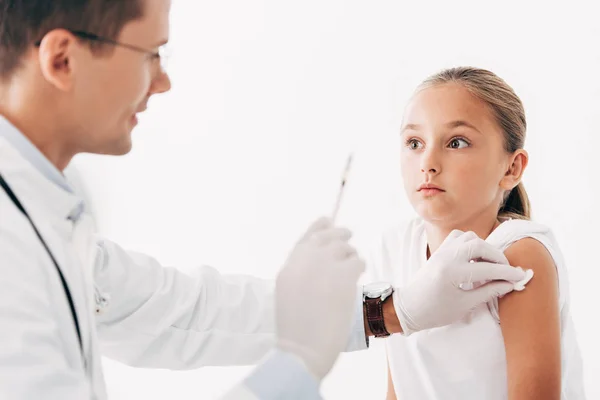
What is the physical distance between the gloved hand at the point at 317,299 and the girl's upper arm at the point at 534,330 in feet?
1.14

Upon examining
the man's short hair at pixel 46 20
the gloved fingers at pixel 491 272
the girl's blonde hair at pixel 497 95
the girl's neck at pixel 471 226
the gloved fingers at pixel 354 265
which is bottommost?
the gloved fingers at pixel 354 265

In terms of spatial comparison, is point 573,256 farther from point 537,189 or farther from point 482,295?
point 482,295

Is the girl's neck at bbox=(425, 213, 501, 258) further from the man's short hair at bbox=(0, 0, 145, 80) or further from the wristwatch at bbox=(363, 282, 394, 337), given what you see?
the man's short hair at bbox=(0, 0, 145, 80)

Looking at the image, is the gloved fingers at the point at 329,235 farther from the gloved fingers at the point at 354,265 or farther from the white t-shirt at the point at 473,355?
the white t-shirt at the point at 473,355

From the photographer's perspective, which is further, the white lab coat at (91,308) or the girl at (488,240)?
the girl at (488,240)

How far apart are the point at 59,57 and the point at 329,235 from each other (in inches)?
20.9

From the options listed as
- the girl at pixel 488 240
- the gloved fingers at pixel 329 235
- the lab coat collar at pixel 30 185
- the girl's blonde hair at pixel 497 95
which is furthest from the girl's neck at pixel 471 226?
the lab coat collar at pixel 30 185

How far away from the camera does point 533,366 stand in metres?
1.36

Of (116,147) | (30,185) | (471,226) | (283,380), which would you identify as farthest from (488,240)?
(30,185)

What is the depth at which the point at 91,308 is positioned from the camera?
1145mm

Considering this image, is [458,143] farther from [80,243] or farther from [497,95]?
[80,243]

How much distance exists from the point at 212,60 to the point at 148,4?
161 centimetres

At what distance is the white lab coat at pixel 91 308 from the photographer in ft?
3.09

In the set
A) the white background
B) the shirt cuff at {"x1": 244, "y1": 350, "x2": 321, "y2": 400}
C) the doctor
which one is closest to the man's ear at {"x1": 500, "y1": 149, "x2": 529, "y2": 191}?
the doctor
